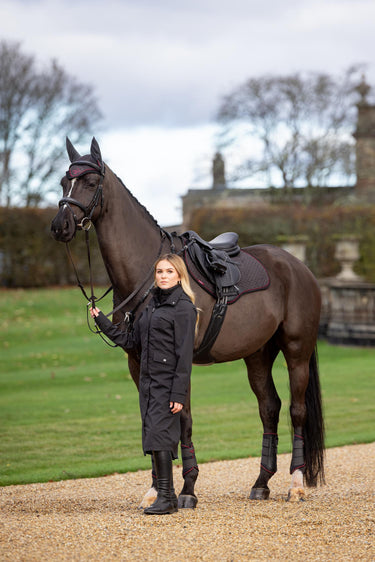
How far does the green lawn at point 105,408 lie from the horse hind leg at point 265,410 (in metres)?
1.79

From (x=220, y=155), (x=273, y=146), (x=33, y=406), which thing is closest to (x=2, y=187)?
(x=220, y=155)

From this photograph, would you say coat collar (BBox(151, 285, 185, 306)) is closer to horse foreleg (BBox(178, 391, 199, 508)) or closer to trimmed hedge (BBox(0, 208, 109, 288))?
horse foreleg (BBox(178, 391, 199, 508))

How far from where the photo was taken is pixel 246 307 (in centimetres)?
519

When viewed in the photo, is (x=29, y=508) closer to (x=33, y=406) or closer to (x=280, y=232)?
(x=33, y=406)

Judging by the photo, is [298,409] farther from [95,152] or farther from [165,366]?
[95,152]

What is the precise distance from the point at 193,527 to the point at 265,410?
5.11 feet

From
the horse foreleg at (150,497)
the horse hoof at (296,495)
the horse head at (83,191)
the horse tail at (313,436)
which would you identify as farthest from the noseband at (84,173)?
the horse hoof at (296,495)

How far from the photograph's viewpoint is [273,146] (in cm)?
2798

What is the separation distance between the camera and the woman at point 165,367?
444 centimetres

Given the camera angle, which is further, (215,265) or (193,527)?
(215,265)

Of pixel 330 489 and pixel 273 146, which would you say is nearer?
pixel 330 489

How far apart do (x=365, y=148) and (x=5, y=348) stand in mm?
17492

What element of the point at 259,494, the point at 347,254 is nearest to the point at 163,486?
the point at 259,494

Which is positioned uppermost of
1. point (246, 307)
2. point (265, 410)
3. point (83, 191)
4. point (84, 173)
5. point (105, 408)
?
point (84, 173)
